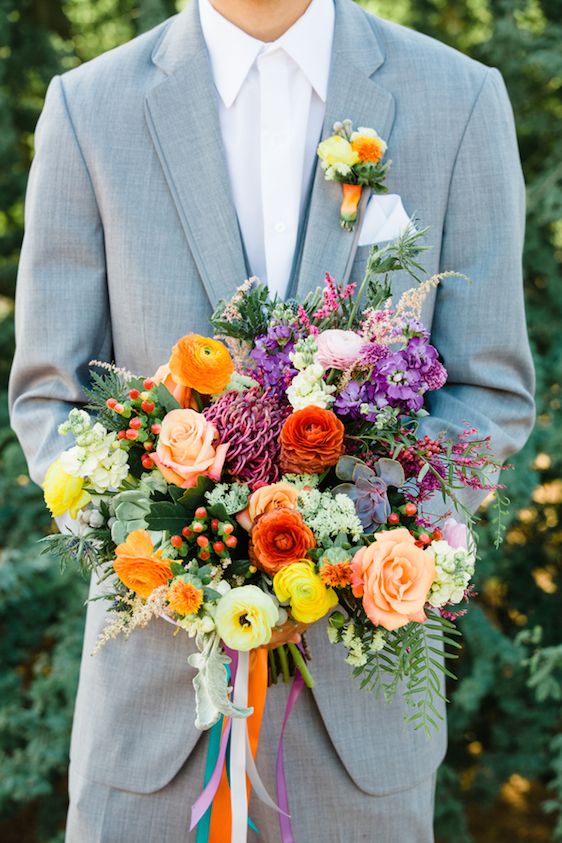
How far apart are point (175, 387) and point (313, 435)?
279 mm

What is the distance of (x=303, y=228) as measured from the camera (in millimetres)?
1866

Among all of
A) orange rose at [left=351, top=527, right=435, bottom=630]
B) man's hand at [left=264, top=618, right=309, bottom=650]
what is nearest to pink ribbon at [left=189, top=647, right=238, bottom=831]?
man's hand at [left=264, top=618, right=309, bottom=650]

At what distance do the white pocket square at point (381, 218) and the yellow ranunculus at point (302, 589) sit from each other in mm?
721

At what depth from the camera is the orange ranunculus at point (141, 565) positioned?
135cm

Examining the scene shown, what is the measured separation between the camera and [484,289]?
181 centimetres

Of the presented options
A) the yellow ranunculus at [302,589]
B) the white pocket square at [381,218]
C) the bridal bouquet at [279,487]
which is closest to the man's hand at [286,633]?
the bridal bouquet at [279,487]

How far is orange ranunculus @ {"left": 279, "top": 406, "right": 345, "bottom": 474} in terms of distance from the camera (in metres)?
1.32

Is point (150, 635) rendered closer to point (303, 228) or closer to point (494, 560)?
point (303, 228)

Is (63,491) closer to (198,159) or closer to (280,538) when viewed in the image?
(280,538)

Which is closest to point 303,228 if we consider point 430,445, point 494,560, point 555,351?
point 430,445

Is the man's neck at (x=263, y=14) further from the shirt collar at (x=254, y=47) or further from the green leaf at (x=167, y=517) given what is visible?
the green leaf at (x=167, y=517)

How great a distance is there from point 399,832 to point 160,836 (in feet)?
1.53

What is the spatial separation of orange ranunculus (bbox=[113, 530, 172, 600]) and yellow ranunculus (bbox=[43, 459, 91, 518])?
0.16 m

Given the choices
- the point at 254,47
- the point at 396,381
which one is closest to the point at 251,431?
the point at 396,381
